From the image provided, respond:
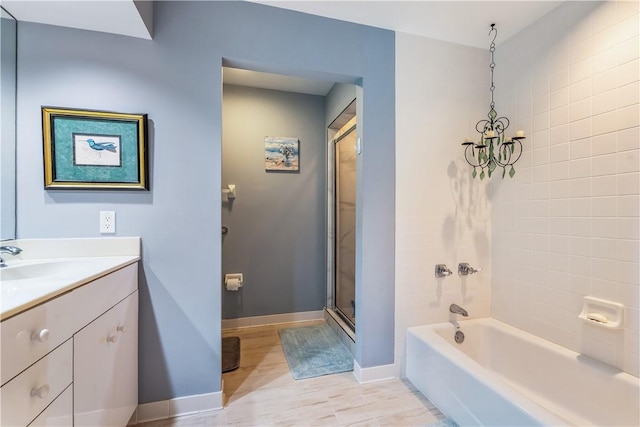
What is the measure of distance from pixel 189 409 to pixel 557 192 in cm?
Answer: 258

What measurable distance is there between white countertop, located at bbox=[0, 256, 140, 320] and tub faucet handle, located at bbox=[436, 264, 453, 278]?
6.40ft

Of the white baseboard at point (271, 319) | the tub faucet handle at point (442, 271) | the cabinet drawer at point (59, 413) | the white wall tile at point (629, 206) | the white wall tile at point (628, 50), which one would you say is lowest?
the white baseboard at point (271, 319)

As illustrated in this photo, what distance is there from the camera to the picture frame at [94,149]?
1.38m

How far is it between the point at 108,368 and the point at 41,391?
0.44 meters

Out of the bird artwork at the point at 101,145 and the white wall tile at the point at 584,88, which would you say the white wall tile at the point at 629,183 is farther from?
the bird artwork at the point at 101,145

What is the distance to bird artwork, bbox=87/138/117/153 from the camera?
143 centimetres

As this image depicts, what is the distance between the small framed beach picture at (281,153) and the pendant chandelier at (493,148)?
1.62m

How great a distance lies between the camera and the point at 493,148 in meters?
1.99

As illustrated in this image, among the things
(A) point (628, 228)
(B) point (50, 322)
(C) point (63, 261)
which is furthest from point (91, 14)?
(A) point (628, 228)

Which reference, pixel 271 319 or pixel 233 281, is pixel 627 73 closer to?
pixel 233 281

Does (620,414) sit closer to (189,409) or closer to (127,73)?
(189,409)

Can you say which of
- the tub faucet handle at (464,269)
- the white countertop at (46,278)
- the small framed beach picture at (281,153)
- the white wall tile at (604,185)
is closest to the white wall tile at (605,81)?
the white wall tile at (604,185)

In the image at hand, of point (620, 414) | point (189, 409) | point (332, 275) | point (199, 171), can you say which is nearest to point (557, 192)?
point (620, 414)

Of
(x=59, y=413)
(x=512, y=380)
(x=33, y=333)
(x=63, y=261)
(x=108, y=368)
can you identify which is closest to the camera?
(x=33, y=333)
